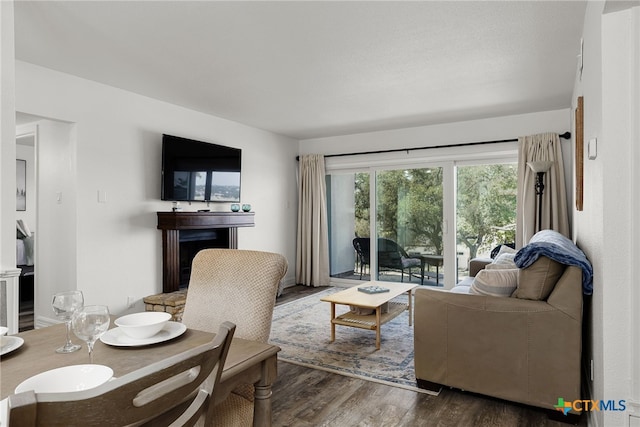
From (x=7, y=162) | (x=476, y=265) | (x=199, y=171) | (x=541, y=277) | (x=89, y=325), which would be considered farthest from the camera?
(x=199, y=171)

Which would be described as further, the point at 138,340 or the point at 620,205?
the point at 620,205


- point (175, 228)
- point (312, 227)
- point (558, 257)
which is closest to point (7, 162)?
point (175, 228)

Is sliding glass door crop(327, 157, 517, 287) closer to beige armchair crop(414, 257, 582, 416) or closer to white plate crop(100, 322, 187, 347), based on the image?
beige armchair crop(414, 257, 582, 416)

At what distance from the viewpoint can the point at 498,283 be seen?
251cm

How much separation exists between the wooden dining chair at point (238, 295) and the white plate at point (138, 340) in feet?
0.85

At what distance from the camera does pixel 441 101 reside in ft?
14.6

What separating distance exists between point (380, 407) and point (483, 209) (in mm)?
3778

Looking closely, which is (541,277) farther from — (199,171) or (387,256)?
(387,256)

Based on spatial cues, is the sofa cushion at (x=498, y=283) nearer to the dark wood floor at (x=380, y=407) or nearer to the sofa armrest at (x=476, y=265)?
the dark wood floor at (x=380, y=407)

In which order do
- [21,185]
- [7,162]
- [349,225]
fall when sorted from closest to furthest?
[7,162]
[21,185]
[349,225]

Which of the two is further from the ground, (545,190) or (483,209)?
(545,190)

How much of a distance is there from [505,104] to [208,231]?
152 inches

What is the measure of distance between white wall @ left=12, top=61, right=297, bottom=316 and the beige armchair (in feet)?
9.75

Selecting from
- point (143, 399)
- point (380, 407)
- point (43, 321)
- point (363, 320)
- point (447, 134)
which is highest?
point (447, 134)
